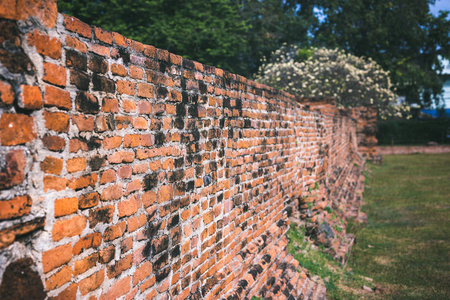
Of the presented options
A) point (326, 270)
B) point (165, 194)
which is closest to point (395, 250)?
point (326, 270)

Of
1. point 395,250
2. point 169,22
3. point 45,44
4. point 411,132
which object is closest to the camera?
point 45,44

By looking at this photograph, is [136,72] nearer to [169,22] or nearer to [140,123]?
[140,123]

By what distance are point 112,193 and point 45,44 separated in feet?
2.22

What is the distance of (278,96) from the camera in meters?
4.03

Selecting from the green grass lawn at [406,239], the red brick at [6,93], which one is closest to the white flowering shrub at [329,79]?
the green grass lawn at [406,239]

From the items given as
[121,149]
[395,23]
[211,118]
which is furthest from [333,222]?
[395,23]

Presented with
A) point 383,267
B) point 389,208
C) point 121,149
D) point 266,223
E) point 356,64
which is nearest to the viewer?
point 121,149

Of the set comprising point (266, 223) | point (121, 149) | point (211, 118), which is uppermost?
point (211, 118)

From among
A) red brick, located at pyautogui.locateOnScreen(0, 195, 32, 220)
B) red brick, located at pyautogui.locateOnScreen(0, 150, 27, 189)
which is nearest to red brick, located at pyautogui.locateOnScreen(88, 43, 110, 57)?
red brick, located at pyautogui.locateOnScreen(0, 150, 27, 189)

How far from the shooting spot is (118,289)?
5.01ft

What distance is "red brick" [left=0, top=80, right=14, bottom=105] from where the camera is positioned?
39.7 inches

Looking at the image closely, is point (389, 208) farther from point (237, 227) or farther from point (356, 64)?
point (356, 64)

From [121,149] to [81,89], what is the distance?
1.12 feet

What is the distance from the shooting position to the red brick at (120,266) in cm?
148
